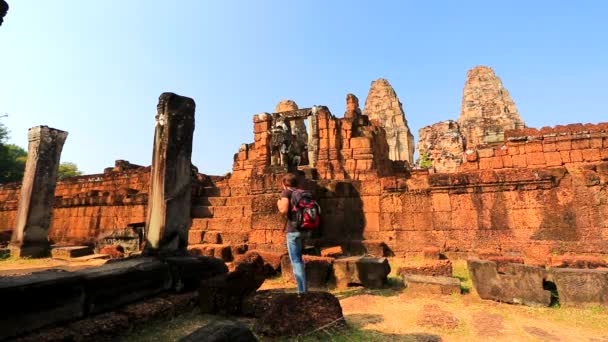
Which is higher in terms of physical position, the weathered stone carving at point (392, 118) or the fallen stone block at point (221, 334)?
the weathered stone carving at point (392, 118)

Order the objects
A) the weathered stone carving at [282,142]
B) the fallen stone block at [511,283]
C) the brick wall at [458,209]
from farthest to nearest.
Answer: the weathered stone carving at [282,142]
the brick wall at [458,209]
the fallen stone block at [511,283]

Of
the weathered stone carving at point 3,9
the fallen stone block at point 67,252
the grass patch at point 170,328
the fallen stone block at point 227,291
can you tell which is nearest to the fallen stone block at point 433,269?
the fallen stone block at point 227,291

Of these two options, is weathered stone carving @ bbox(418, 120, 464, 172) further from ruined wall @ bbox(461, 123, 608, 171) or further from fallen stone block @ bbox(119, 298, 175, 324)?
fallen stone block @ bbox(119, 298, 175, 324)

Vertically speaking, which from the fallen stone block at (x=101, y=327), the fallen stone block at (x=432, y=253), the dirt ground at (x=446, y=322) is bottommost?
the dirt ground at (x=446, y=322)

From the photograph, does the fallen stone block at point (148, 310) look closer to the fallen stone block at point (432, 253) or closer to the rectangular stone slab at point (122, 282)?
the rectangular stone slab at point (122, 282)

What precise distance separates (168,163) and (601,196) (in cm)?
814

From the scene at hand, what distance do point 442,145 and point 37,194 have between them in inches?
823

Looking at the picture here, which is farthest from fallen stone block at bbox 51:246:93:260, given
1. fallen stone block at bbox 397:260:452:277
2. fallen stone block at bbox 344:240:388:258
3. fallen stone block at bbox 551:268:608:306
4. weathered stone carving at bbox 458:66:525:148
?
weathered stone carving at bbox 458:66:525:148

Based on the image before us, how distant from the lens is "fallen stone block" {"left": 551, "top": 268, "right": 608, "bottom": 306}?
3.98 metres

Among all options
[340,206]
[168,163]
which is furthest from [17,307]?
[340,206]

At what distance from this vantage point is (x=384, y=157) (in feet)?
43.2

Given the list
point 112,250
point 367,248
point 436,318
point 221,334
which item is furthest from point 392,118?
point 221,334

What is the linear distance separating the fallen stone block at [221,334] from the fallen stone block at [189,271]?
2030 mm

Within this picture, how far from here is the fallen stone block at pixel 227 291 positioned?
3.87m
